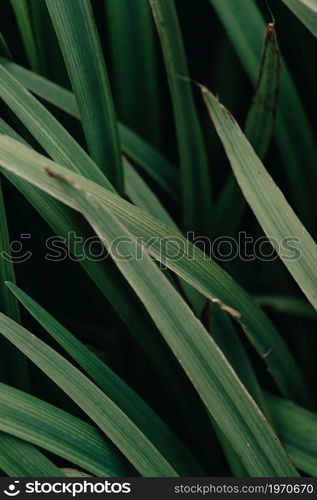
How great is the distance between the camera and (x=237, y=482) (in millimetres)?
524

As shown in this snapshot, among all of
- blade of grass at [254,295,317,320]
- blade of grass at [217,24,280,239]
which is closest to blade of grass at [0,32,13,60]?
blade of grass at [217,24,280,239]

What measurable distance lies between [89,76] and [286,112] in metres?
0.24

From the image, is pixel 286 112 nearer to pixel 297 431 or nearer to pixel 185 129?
pixel 185 129

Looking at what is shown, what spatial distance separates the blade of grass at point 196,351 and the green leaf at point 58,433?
0.33 feet

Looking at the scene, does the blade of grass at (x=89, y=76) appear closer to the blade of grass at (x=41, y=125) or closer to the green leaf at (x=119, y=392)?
the blade of grass at (x=41, y=125)

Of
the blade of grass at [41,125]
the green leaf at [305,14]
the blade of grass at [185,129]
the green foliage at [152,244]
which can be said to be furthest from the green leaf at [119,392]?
the green leaf at [305,14]

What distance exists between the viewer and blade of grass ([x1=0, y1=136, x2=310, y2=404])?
16.5 inches

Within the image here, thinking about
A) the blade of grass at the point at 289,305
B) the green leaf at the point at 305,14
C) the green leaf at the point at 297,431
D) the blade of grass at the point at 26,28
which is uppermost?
the blade of grass at the point at 26,28

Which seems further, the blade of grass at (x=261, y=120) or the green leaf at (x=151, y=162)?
the green leaf at (x=151, y=162)

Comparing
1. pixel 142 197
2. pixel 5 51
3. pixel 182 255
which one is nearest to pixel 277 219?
pixel 182 255

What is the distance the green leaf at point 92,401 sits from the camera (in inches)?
18.5

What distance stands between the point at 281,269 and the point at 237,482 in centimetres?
25

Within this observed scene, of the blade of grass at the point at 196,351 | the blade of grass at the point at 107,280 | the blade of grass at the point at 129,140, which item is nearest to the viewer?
the blade of grass at the point at 196,351

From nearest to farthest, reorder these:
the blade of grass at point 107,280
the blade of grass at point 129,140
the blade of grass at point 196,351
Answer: the blade of grass at point 196,351, the blade of grass at point 107,280, the blade of grass at point 129,140
